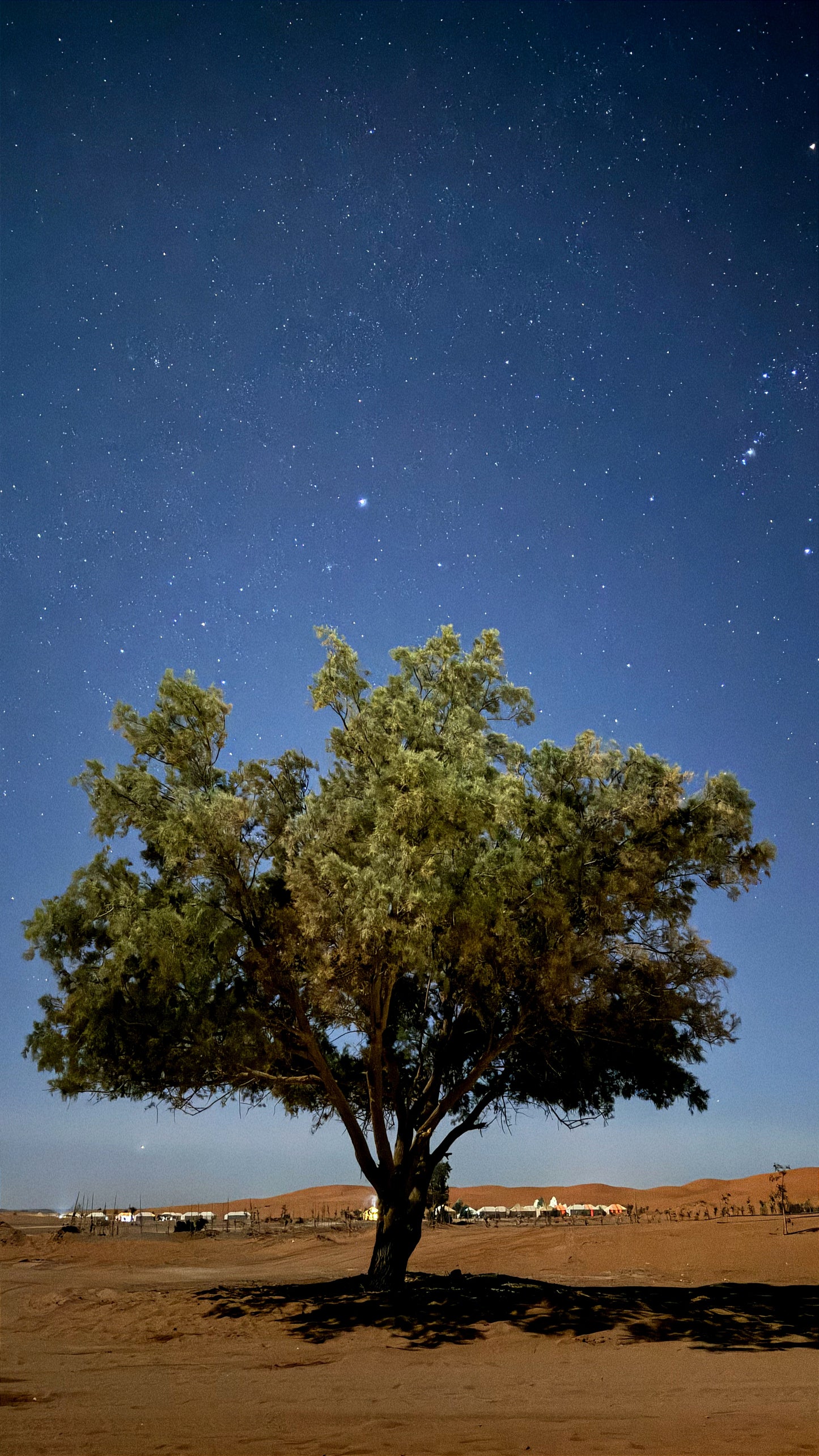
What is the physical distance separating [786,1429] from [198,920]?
10631mm

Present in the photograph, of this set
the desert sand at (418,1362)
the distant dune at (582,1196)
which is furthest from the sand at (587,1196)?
the desert sand at (418,1362)

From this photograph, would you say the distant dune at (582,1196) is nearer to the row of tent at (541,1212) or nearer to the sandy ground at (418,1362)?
the row of tent at (541,1212)

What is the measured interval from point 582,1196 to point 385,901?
86973mm

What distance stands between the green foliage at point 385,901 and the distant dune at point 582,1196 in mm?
43339

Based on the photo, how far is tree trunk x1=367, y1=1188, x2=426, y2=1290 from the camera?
675 inches

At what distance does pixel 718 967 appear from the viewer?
1744 centimetres

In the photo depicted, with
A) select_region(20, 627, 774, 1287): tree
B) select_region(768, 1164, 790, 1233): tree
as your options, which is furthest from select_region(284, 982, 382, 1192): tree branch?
select_region(768, 1164, 790, 1233): tree

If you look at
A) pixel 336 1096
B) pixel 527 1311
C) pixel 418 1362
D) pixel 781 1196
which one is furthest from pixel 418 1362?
pixel 781 1196

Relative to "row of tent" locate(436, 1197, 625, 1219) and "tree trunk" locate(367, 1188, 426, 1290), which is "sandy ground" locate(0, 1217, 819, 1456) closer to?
"tree trunk" locate(367, 1188, 426, 1290)

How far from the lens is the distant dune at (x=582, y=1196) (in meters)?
62.6

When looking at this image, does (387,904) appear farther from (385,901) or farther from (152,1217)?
(152,1217)

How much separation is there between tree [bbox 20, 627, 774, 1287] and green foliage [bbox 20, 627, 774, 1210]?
0.05 meters

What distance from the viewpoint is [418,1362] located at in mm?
12250

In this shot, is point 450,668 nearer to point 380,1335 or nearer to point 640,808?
point 640,808
